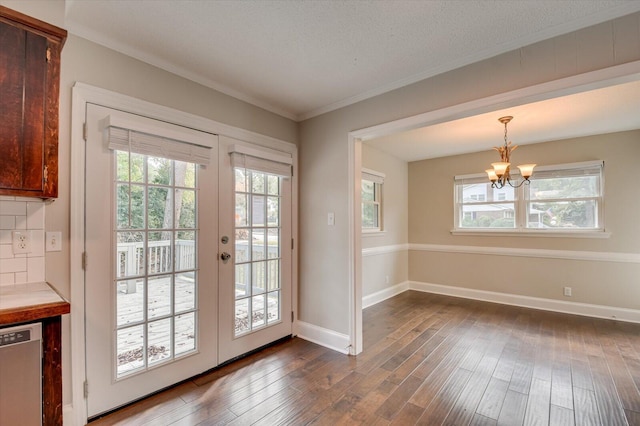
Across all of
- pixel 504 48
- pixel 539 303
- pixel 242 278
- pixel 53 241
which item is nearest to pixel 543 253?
pixel 539 303

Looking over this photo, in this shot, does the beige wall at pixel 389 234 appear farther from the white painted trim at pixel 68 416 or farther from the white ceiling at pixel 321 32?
the white painted trim at pixel 68 416

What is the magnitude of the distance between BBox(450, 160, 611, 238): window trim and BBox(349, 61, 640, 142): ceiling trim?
3.02 meters

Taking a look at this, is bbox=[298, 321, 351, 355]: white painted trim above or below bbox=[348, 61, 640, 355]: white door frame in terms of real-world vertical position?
below

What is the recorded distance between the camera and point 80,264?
1.82 m

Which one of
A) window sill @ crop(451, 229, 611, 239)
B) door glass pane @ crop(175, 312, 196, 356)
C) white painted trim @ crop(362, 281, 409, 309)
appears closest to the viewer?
door glass pane @ crop(175, 312, 196, 356)

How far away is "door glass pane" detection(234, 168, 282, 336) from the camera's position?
2.72 metres

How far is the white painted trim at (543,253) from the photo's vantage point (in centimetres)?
383

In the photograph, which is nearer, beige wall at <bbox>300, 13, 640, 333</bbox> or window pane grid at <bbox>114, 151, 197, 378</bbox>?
beige wall at <bbox>300, 13, 640, 333</bbox>

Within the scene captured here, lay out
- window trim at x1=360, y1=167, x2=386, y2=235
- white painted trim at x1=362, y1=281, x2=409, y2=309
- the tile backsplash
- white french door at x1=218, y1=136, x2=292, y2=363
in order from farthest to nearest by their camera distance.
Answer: window trim at x1=360, y1=167, x2=386, y2=235
white painted trim at x1=362, y1=281, x2=409, y2=309
white french door at x1=218, y1=136, x2=292, y2=363
the tile backsplash

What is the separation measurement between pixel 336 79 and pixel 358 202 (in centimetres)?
117

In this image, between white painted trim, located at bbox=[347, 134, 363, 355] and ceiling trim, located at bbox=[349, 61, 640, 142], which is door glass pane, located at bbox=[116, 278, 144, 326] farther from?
ceiling trim, located at bbox=[349, 61, 640, 142]

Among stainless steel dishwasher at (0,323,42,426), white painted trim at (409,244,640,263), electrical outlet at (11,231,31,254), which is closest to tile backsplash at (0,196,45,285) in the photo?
electrical outlet at (11,231,31,254)

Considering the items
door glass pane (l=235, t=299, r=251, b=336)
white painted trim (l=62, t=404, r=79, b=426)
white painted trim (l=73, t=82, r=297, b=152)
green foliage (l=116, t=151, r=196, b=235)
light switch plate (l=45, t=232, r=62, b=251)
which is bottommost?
white painted trim (l=62, t=404, r=79, b=426)

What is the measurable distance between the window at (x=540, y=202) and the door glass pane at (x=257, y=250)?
11.8ft
